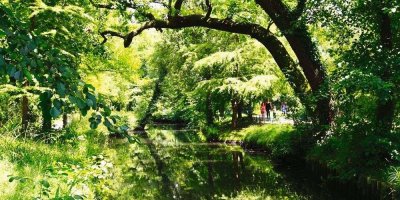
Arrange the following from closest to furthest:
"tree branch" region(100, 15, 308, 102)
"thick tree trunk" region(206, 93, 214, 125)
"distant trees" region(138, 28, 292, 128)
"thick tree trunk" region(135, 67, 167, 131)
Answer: "tree branch" region(100, 15, 308, 102) → "distant trees" region(138, 28, 292, 128) → "thick tree trunk" region(206, 93, 214, 125) → "thick tree trunk" region(135, 67, 167, 131)

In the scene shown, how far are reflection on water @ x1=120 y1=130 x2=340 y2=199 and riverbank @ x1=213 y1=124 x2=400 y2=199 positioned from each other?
2.52ft

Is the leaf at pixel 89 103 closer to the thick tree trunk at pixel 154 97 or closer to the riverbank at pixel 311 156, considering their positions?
the riverbank at pixel 311 156

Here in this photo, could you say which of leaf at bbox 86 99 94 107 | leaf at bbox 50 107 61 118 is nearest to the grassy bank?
leaf at bbox 86 99 94 107

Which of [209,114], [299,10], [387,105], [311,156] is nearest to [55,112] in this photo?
[387,105]

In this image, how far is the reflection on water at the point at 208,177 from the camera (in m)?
10.9

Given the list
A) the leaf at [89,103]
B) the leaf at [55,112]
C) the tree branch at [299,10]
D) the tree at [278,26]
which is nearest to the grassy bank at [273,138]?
the tree at [278,26]

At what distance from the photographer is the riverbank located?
29.9ft

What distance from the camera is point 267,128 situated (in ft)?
61.7

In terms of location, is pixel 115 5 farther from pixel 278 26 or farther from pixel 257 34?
pixel 278 26

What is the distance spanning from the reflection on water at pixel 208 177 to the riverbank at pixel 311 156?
767 mm

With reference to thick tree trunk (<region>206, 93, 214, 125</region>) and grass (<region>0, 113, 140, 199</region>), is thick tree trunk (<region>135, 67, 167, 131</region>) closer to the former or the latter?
thick tree trunk (<region>206, 93, 214, 125</region>)

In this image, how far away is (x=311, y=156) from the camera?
13.5 m

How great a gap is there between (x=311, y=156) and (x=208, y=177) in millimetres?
3449

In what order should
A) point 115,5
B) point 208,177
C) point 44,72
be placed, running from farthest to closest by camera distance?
1. point 115,5
2. point 208,177
3. point 44,72
